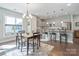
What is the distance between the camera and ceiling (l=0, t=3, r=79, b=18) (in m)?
2.50

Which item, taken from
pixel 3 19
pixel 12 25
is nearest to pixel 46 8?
pixel 12 25

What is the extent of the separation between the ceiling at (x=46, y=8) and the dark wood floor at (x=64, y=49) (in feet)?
2.56

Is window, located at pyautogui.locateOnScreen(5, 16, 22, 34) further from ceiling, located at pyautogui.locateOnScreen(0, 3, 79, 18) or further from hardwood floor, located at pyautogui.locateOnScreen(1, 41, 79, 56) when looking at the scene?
hardwood floor, located at pyautogui.locateOnScreen(1, 41, 79, 56)

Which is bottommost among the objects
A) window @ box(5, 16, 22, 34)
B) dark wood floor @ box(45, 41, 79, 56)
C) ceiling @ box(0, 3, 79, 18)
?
dark wood floor @ box(45, 41, 79, 56)

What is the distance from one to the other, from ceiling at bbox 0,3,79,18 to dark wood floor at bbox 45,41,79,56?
782 millimetres

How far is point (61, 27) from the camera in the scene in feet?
8.72

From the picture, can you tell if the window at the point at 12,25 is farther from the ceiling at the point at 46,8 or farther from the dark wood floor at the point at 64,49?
the dark wood floor at the point at 64,49

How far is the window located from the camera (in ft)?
8.49

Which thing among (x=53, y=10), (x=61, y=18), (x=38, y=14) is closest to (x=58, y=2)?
(x=53, y=10)

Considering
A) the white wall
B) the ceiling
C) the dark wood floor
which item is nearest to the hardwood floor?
the dark wood floor

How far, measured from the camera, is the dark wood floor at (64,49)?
8.33 ft

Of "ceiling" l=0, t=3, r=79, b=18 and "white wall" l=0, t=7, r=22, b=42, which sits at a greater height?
"ceiling" l=0, t=3, r=79, b=18

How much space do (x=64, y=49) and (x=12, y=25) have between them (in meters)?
1.45

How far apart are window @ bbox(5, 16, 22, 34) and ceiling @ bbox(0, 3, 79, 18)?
24 cm
